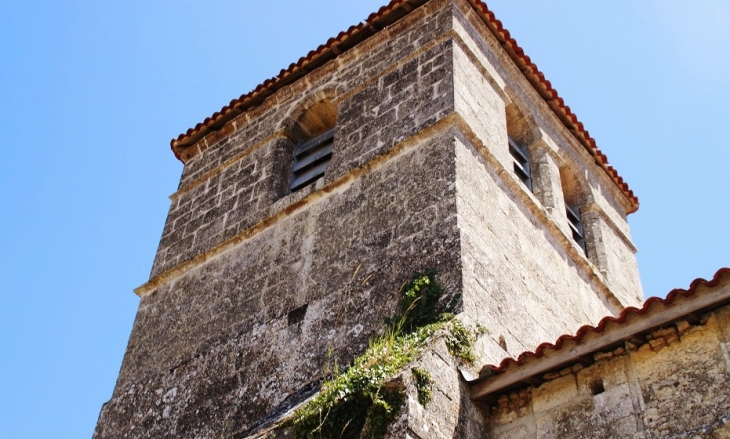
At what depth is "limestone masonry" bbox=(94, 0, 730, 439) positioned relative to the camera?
17.2 feet

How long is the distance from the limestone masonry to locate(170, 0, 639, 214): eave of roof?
0.02 metres

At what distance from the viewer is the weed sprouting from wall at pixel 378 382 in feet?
16.6

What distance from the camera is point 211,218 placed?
356 inches


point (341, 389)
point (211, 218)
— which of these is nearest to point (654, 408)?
point (341, 389)

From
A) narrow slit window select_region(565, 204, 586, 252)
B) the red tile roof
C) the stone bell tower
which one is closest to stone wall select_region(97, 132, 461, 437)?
the stone bell tower

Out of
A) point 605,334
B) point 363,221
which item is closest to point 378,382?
point 605,334

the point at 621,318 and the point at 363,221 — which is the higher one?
the point at 363,221

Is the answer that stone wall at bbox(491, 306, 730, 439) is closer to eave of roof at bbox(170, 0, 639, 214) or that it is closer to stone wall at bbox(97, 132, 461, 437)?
stone wall at bbox(97, 132, 461, 437)

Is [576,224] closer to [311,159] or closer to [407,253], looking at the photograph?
[311,159]

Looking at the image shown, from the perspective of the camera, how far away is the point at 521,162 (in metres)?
9.23

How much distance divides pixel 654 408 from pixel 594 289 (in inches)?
152

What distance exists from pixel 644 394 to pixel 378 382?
1508 mm

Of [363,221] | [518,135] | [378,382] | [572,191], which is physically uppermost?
[518,135]

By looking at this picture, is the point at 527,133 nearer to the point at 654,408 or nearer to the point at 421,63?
the point at 421,63
